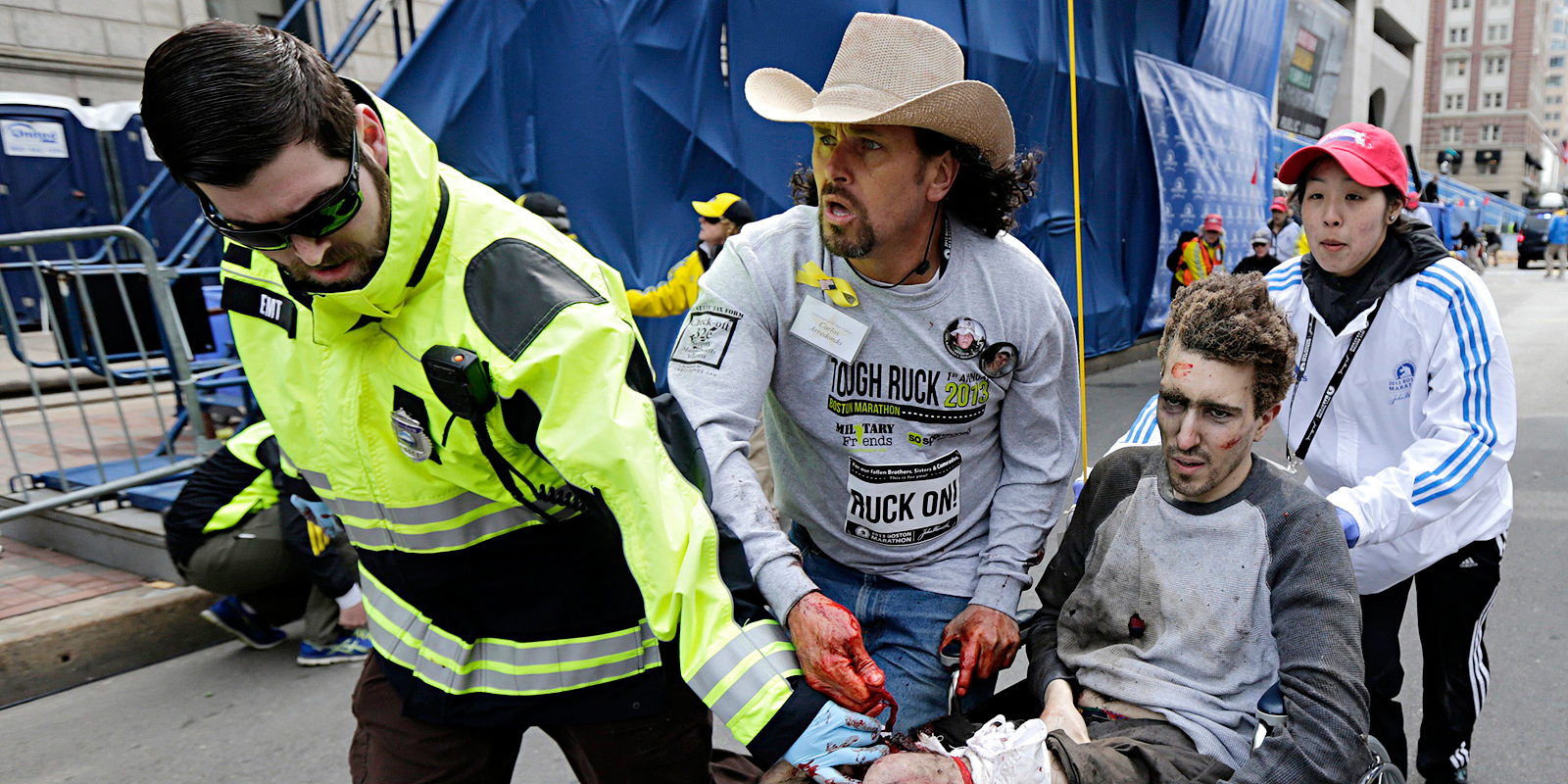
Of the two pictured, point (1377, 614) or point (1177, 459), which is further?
point (1377, 614)

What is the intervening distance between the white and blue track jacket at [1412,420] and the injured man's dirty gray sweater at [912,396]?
15.7 inches

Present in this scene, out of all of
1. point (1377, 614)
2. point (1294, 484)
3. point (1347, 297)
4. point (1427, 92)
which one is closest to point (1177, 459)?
point (1294, 484)

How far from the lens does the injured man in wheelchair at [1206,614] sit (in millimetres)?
1777

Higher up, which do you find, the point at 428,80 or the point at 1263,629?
the point at 428,80

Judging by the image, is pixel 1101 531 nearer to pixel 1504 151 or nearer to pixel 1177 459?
pixel 1177 459

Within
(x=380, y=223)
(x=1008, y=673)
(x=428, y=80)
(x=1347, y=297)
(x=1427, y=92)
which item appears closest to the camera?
(x=380, y=223)

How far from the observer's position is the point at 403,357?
1.61 meters

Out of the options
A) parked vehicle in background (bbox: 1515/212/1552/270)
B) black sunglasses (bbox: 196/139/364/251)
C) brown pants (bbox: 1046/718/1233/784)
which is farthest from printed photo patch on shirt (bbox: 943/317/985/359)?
parked vehicle in background (bbox: 1515/212/1552/270)

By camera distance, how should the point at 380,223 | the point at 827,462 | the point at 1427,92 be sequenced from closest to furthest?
the point at 380,223
the point at 827,462
the point at 1427,92

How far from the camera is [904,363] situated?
6.59ft

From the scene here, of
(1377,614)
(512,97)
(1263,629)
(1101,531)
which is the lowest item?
(1377,614)

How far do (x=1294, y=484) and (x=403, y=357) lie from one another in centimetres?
166

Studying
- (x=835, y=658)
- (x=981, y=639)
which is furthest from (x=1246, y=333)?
(x=835, y=658)

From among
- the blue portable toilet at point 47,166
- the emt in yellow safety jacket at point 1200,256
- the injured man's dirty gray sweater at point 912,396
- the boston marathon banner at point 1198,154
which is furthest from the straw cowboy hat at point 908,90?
the blue portable toilet at point 47,166
